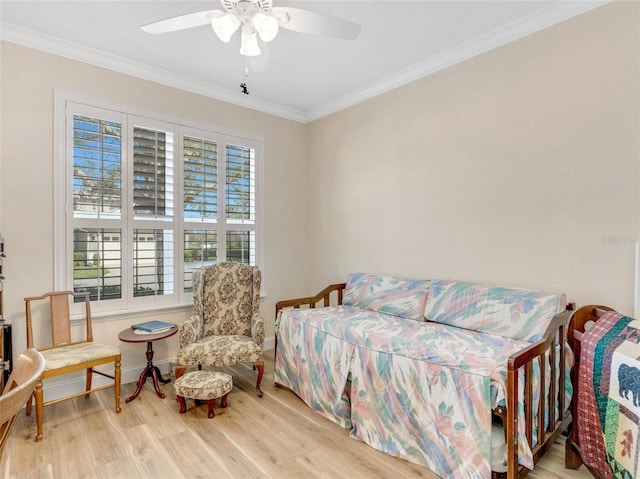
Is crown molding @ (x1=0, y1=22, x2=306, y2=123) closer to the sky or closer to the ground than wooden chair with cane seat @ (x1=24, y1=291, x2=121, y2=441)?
closer to the sky

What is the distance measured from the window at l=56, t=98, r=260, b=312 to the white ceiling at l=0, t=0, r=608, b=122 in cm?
46

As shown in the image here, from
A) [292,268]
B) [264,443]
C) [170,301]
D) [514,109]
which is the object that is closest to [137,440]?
[264,443]

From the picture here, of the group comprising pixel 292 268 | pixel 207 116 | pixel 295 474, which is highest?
pixel 207 116

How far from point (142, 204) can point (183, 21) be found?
1.77 metres

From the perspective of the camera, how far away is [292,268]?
13.6 feet

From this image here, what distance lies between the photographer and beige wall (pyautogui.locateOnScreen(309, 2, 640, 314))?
6.84 feet

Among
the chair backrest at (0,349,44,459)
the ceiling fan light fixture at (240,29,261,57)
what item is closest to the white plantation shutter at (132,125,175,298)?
the ceiling fan light fixture at (240,29,261,57)

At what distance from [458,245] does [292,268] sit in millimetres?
2015

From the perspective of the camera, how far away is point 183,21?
180 centimetres

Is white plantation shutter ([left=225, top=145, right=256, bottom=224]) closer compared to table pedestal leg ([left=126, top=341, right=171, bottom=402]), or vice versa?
table pedestal leg ([left=126, top=341, right=171, bottom=402])

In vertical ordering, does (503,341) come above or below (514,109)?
below

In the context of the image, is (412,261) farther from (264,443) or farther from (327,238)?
(264,443)

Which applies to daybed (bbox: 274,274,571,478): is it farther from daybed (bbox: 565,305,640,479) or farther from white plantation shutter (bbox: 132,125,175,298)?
white plantation shutter (bbox: 132,125,175,298)

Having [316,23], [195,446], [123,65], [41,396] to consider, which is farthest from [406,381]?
[123,65]
